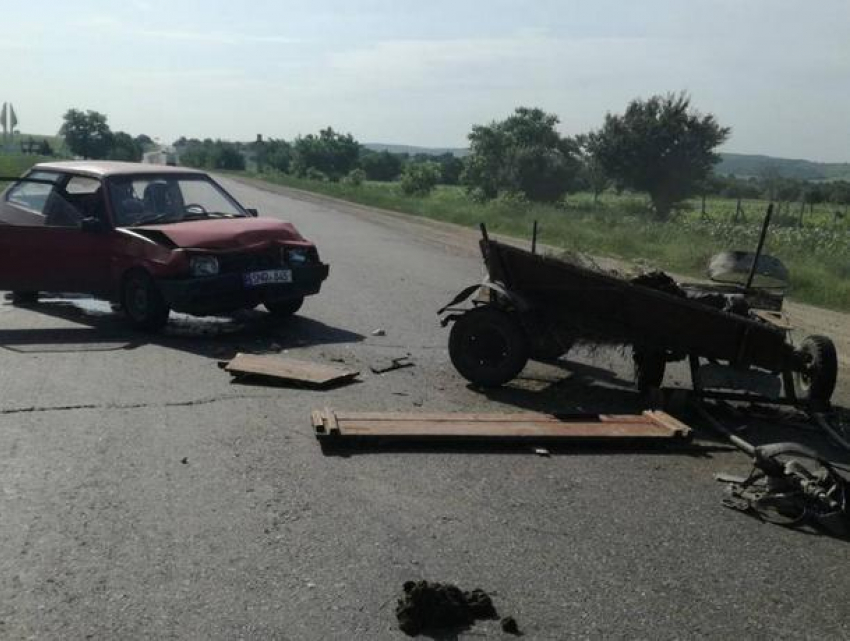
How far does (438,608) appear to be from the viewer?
11.7ft

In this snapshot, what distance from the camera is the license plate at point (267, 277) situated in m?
9.27

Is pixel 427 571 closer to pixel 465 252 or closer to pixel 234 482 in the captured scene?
pixel 234 482

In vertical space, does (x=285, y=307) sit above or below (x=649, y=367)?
below

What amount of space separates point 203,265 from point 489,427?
4.22 m

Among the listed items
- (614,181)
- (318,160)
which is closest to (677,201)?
(614,181)

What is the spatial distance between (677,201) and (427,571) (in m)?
54.0

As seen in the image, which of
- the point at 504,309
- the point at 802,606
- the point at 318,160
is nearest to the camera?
the point at 802,606

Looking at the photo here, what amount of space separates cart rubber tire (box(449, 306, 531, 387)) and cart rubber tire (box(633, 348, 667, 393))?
935mm

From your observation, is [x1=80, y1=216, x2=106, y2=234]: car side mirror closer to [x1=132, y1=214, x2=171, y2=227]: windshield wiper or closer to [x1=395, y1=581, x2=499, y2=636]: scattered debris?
[x1=132, y1=214, x2=171, y2=227]: windshield wiper

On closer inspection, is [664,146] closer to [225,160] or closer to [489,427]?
[489,427]

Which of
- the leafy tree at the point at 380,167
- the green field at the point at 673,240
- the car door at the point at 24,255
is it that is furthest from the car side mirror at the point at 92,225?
the leafy tree at the point at 380,167

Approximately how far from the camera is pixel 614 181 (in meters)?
56.5

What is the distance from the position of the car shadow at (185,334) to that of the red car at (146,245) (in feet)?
0.91

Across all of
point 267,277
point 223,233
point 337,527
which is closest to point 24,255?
point 223,233
